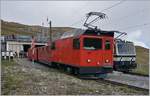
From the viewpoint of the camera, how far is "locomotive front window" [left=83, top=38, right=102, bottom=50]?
21.2 metres

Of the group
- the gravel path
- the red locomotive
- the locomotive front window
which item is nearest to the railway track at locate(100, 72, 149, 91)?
the gravel path

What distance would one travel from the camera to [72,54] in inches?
876

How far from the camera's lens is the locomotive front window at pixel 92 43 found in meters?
21.2

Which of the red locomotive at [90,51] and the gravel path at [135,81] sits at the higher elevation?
the red locomotive at [90,51]

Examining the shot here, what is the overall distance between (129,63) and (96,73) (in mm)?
9207

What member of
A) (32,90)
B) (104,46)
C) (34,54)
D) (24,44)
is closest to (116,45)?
(104,46)

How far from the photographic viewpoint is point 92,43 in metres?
21.6

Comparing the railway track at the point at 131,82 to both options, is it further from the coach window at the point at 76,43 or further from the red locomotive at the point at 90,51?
the coach window at the point at 76,43

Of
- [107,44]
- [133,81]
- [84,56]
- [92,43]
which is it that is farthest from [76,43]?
[133,81]

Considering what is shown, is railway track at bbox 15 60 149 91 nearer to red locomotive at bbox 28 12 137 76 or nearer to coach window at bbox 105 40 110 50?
red locomotive at bbox 28 12 137 76

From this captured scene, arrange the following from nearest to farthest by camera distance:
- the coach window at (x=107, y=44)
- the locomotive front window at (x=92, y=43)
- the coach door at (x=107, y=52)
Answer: the locomotive front window at (x=92, y=43), the coach door at (x=107, y=52), the coach window at (x=107, y=44)

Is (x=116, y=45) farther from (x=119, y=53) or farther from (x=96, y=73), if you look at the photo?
(x=96, y=73)

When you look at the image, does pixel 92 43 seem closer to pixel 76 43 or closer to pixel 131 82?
pixel 76 43

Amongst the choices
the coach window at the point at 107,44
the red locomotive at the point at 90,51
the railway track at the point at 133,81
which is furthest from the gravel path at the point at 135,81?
the coach window at the point at 107,44
